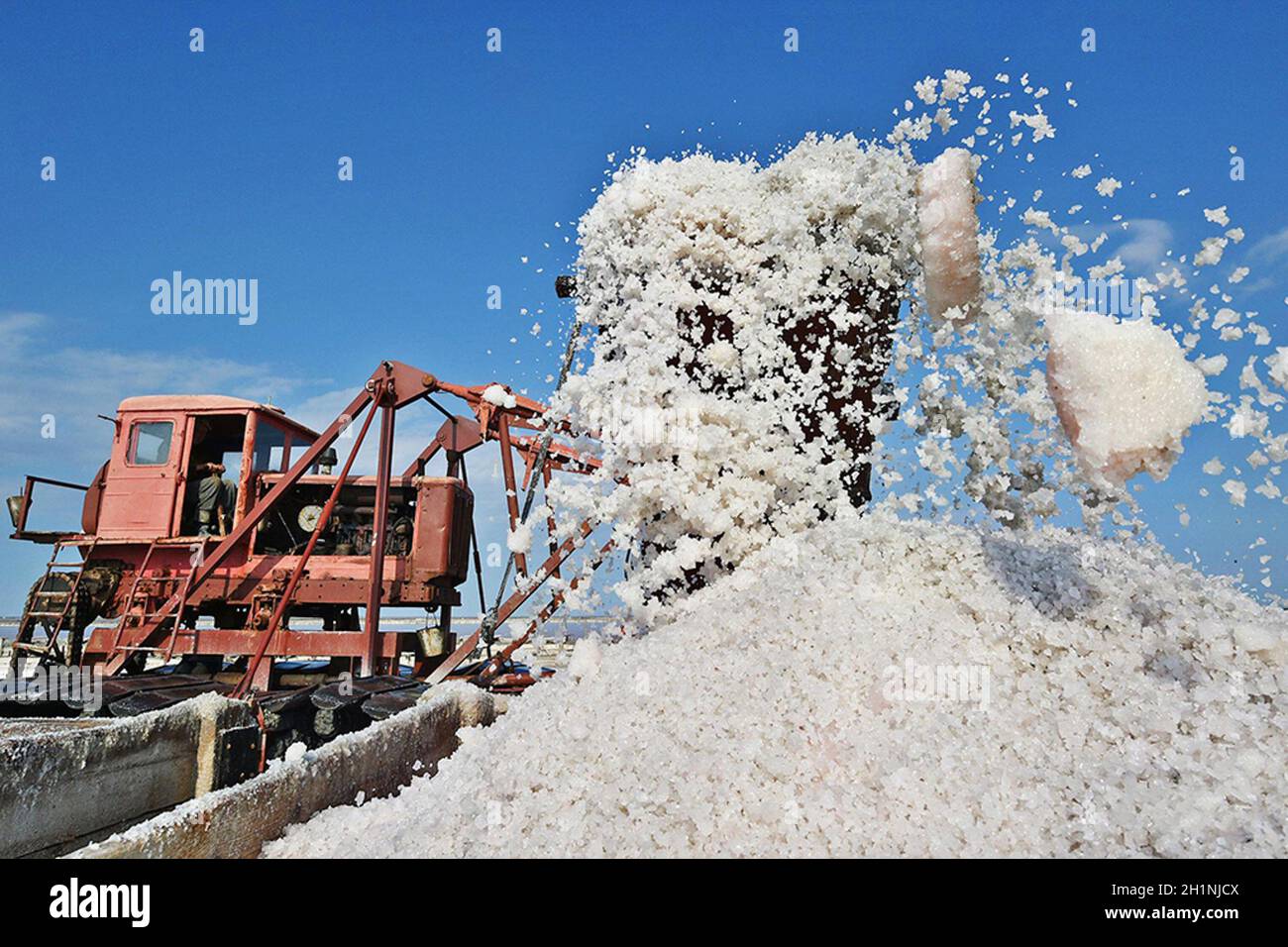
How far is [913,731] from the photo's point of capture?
1.43m

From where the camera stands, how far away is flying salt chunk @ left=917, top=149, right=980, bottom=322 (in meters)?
1.75

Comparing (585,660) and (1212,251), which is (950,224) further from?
(585,660)

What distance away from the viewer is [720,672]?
1781mm

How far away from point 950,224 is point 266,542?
20.7 ft

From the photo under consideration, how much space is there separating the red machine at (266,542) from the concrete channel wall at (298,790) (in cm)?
276

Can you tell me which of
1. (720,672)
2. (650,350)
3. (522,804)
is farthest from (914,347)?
(522,804)

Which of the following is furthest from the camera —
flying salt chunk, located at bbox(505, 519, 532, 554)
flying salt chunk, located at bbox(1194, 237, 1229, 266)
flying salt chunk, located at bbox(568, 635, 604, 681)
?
flying salt chunk, located at bbox(505, 519, 532, 554)

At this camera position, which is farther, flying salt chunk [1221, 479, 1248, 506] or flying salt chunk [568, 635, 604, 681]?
flying salt chunk [568, 635, 604, 681]

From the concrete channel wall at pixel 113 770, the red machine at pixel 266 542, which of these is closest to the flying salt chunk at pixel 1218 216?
the concrete channel wall at pixel 113 770

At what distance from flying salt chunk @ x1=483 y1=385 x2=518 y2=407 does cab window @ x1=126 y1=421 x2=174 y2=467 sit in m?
2.73

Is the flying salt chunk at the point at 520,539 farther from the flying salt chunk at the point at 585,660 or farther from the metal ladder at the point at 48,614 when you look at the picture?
the metal ladder at the point at 48,614

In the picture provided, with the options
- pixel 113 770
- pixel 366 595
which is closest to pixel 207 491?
pixel 366 595

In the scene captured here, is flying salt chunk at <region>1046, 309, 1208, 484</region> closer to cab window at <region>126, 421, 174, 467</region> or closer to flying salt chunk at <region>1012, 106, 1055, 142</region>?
flying salt chunk at <region>1012, 106, 1055, 142</region>

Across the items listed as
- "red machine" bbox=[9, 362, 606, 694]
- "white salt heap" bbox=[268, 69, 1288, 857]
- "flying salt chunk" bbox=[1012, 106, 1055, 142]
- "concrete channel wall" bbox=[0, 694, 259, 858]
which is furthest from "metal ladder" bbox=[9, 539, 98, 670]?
"flying salt chunk" bbox=[1012, 106, 1055, 142]
